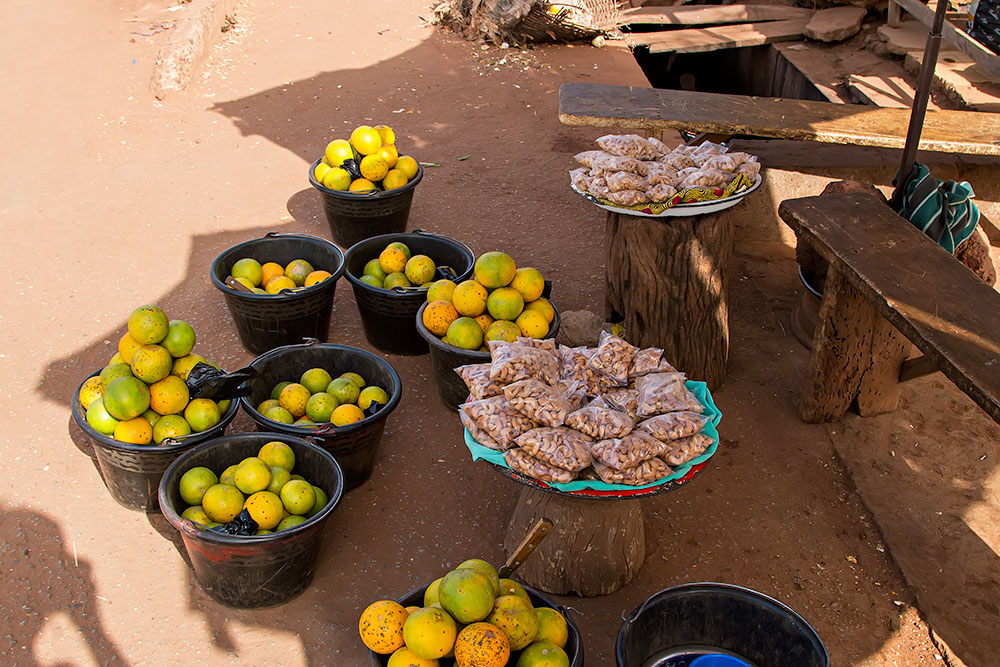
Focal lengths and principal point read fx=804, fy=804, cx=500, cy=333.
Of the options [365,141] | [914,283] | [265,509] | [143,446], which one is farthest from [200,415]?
[914,283]

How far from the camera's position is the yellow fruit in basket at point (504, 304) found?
3.67 meters

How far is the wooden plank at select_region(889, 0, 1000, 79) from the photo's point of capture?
19.3 feet

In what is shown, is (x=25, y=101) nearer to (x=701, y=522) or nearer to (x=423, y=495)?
(x=423, y=495)

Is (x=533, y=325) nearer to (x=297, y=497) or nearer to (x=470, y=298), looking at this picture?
(x=470, y=298)

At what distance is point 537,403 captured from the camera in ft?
8.36

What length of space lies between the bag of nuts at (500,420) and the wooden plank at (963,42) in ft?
16.5

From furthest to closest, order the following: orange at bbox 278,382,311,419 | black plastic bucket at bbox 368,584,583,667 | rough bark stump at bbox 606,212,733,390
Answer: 1. rough bark stump at bbox 606,212,733,390
2. orange at bbox 278,382,311,419
3. black plastic bucket at bbox 368,584,583,667

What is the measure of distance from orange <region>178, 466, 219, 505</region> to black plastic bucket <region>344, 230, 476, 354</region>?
1416 millimetres

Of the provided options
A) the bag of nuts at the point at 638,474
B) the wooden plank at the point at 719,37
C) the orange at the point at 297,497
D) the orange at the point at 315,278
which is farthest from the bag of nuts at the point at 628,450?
the wooden plank at the point at 719,37

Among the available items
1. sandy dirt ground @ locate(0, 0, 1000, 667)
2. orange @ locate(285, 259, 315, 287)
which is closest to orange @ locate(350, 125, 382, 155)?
sandy dirt ground @ locate(0, 0, 1000, 667)

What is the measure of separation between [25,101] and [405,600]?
7.38 m

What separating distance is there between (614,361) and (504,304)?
1.00m

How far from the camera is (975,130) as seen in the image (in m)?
4.44

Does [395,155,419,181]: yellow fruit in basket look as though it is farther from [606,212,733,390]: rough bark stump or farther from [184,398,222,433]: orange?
[184,398,222,433]: orange
